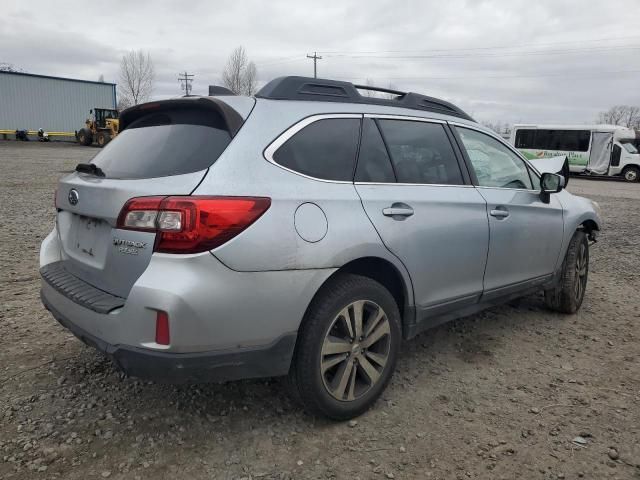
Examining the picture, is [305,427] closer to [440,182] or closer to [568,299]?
[440,182]

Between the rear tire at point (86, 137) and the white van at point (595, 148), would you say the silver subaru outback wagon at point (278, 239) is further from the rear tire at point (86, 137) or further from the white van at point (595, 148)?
the rear tire at point (86, 137)

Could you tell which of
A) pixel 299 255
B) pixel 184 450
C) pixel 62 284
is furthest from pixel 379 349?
pixel 62 284

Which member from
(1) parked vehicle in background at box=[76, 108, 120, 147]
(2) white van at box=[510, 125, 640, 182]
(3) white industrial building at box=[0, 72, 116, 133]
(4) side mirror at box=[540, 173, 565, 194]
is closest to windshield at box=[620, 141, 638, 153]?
(2) white van at box=[510, 125, 640, 182]

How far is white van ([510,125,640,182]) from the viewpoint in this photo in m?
25.0

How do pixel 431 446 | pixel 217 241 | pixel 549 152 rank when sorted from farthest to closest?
pixel 549 152, pixel 431 446, pixel 217 241

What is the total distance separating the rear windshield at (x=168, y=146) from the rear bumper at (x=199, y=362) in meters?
0.80

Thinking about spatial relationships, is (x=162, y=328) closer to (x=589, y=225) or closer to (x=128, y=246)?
(x=128, y=246)

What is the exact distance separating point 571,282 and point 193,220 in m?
3.57

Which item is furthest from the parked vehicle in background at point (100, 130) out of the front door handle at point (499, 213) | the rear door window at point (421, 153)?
the front door handle at point (499, 213)

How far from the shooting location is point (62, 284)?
268cm

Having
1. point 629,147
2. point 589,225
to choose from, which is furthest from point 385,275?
point 629,147

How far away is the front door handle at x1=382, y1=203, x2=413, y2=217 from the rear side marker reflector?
124 centimetres

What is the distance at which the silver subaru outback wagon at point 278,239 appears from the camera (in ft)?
7.10

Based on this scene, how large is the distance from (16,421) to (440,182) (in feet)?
8.93
